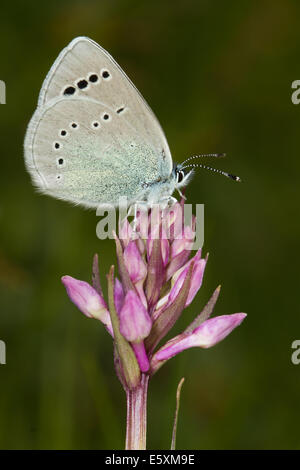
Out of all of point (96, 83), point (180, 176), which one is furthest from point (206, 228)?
point (96, 83)

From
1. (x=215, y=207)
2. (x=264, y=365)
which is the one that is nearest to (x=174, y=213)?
(x=264, y=365)

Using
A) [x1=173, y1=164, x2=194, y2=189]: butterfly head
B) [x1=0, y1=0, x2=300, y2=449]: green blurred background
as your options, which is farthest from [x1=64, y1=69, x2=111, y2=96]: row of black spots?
[x1=0, y1=0, x2=300, y2=449]: green blurred background

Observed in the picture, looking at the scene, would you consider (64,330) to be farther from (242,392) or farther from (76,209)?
(242,392)

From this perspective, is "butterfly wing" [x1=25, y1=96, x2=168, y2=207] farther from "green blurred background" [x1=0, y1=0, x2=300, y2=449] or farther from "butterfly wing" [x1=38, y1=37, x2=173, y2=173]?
"green blurred background" [x1=0, y1=0, x2=300, y2=449]

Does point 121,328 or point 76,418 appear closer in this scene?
point 121,328

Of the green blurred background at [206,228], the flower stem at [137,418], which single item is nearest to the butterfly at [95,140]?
the green blurred background at [206,228]
